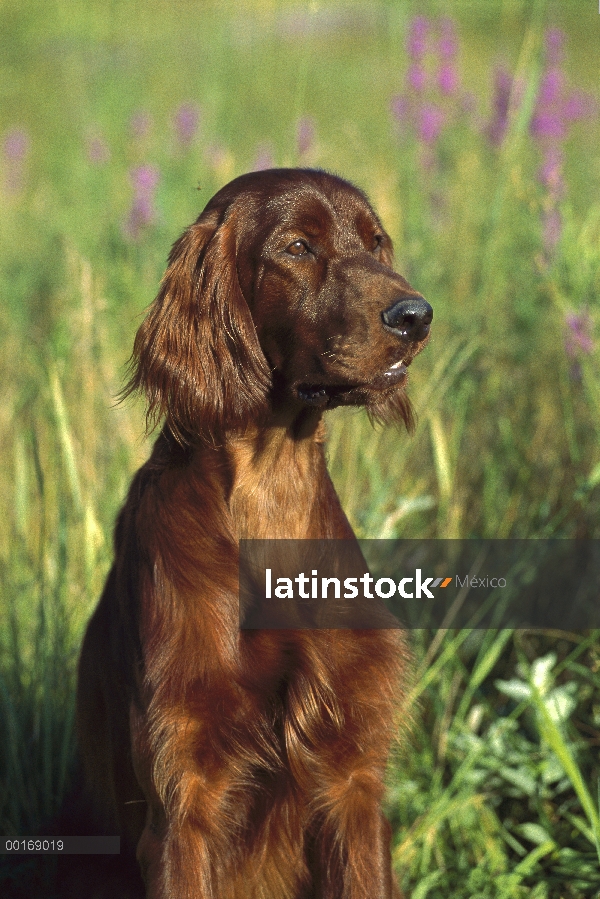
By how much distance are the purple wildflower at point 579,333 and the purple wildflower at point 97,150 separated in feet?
7.51

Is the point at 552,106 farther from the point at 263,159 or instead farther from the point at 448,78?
the point at 263,159

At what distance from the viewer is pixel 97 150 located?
4172mm

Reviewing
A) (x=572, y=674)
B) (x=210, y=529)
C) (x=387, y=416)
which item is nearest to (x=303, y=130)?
(x=387, y=416)

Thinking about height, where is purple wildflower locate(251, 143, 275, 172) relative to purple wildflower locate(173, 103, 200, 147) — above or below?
below

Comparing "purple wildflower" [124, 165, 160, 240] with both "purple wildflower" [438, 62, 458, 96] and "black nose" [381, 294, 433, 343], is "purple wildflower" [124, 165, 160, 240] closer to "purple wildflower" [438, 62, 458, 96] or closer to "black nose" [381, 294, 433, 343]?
"purple wildflower" [438, 62, 458, 96]

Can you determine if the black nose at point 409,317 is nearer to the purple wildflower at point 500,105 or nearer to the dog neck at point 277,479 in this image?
the dog neck at point 277,479

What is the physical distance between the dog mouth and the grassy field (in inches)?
21.6

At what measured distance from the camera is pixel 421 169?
4.01m

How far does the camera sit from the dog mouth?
A: 1883mm

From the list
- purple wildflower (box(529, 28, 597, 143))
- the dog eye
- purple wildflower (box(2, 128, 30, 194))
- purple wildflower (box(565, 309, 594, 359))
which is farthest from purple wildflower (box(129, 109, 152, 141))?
the dog eye

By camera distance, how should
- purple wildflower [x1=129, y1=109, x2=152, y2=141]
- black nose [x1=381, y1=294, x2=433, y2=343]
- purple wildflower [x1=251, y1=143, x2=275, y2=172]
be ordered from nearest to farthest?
1. black nose [x1=381, y1=294, x2=433, y2=343]
2. purple wildflower [x1=251, y1=143, x2=275, y2=172]
3. purple wildflower [x1=129, y1=109, x2=152, y2=141]

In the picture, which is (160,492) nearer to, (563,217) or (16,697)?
(16,697)

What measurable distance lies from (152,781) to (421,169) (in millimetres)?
2847

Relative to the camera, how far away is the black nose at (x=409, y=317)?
183 centimetres
